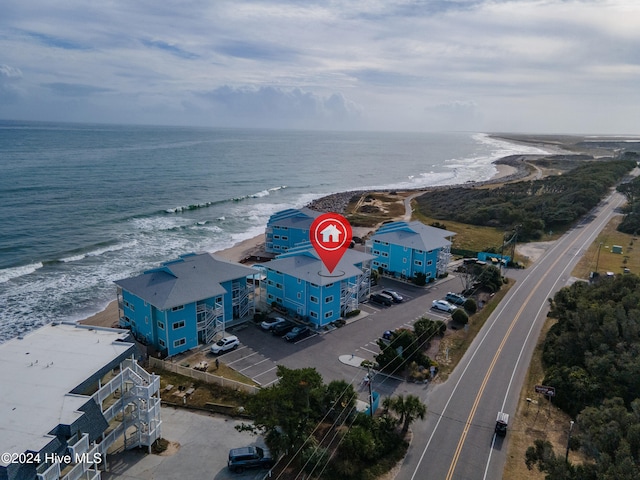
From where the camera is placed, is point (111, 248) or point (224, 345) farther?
point (111, 248)

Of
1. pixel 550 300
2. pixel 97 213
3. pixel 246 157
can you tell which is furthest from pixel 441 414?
pixel 246 157

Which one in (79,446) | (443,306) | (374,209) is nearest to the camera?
(79,446)

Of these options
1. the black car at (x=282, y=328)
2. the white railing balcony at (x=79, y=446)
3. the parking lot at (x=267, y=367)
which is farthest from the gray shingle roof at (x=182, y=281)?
the white railing balcony at (x=79, y=446)

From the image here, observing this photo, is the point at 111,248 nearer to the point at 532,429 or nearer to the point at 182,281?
the point at 182,281

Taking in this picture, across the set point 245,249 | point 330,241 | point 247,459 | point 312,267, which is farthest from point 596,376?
point 245,249

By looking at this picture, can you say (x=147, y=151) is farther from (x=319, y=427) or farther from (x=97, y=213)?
(x=319, y=427)
